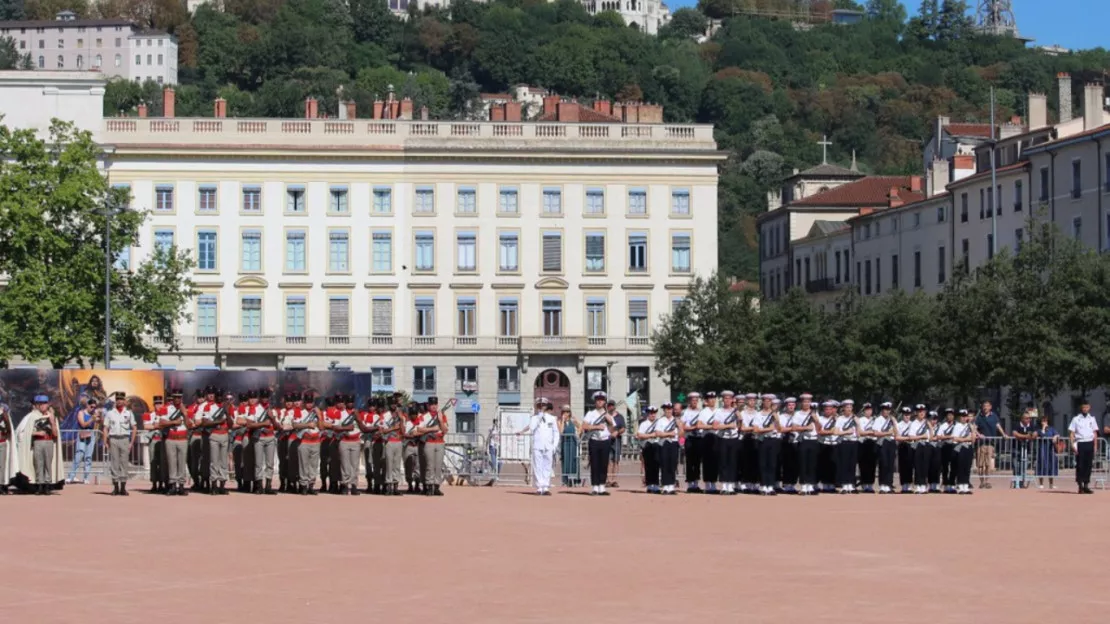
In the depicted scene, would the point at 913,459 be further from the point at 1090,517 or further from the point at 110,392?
the point at 110,392

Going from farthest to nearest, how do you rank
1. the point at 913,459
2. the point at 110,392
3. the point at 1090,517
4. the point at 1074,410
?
the point at 1074,410, the point at 110,392, the point at 913,459, the point at 1090,517

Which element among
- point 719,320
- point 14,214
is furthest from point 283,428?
point 719,320

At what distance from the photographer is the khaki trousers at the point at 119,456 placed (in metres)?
37.4

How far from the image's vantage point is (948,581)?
22.6 metres

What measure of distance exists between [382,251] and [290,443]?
50895 mm

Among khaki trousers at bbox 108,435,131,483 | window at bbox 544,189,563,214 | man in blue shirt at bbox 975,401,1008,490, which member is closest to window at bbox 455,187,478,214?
window at bbox 544,189,563,214

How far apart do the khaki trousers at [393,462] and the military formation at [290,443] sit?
2 centimetres

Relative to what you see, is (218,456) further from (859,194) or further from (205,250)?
(859,194)

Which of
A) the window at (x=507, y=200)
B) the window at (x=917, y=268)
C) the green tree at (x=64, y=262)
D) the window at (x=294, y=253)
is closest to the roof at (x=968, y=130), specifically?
the window at (x=917, y=268)

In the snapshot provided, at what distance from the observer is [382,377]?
8931 centimetres

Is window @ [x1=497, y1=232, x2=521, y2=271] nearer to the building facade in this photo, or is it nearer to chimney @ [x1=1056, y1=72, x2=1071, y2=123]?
the building facade

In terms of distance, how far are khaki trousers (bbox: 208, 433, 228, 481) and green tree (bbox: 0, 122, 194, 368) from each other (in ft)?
112

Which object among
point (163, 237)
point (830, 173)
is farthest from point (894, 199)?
point (163, 237)

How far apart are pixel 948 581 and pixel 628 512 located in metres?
11.3
